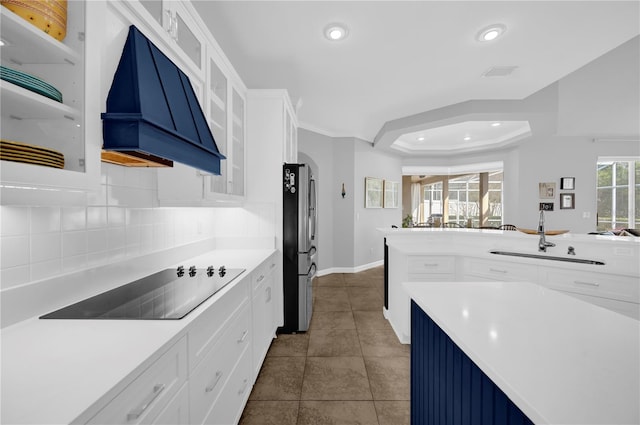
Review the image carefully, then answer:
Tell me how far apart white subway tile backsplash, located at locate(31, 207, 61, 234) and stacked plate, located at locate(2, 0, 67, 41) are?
69 centimetres

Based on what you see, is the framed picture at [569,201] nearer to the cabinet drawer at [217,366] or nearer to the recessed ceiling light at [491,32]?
the recessed ceiling light at [491,32]

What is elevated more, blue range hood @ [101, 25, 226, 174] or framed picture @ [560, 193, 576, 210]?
blue range hood @ [101, 25, 226, 174]

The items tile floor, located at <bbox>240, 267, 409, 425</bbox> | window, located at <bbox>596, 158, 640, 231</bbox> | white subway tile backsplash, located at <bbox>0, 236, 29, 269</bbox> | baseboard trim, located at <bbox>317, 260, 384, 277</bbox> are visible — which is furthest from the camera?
window, located at <bbox>596, 158, 640, 231</bbox>

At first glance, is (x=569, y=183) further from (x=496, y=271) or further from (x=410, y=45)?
(x=410, y=45)

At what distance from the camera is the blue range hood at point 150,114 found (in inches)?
36.0

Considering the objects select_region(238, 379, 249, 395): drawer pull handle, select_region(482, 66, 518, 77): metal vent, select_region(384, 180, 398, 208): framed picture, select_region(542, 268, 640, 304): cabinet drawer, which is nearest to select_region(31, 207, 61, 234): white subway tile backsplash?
select_region(238, 379, 249, 395): drawer pull handle

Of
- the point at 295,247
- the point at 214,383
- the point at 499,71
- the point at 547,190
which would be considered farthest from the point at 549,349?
the point at 547,190

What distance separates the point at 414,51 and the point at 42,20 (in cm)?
250

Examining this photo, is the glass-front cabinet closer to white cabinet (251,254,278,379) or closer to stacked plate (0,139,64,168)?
stacked plate (0,139,64,168)

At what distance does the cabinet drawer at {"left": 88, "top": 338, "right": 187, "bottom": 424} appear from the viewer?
2.13 feet

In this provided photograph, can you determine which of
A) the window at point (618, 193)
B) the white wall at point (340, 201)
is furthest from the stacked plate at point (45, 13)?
the window at point (618, 193)

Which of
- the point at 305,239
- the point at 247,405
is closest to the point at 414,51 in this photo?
the point at 305,239

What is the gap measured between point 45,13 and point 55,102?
25cm

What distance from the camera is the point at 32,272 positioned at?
102cm
